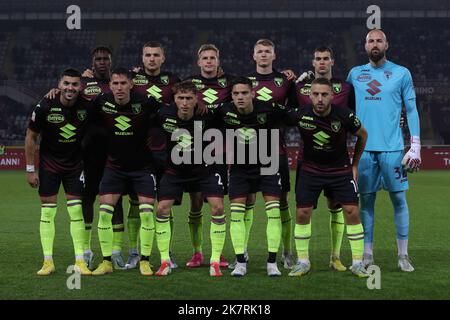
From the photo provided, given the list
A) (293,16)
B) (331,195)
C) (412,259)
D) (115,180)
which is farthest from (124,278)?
(293,16)

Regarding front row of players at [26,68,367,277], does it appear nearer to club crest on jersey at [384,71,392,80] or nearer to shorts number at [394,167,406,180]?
shorts number at [394,167,406,180]

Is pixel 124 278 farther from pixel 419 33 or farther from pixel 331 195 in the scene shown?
pixel 419 33

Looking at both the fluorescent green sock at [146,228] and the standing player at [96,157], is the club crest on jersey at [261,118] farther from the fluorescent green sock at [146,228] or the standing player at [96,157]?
the standing player at [96,157]

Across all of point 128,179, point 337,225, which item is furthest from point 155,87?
point 337,225

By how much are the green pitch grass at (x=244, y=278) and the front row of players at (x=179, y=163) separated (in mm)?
304

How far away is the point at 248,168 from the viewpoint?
273 inches

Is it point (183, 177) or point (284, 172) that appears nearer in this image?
point (183, 177)

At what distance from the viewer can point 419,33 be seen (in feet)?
131

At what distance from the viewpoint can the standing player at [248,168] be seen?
6.84 meters

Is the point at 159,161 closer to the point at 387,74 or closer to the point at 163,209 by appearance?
the point at 163,209

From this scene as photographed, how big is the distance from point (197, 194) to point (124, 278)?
1308 millimetres

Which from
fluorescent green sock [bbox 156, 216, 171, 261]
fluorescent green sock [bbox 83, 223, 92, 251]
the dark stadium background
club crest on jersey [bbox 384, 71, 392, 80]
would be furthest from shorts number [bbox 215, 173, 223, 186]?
the dark stadium background

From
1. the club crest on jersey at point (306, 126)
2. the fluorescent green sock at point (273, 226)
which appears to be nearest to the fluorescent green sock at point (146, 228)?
the fluorescent green sock at point (273, 226)

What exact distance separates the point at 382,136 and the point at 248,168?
55.9 inches
